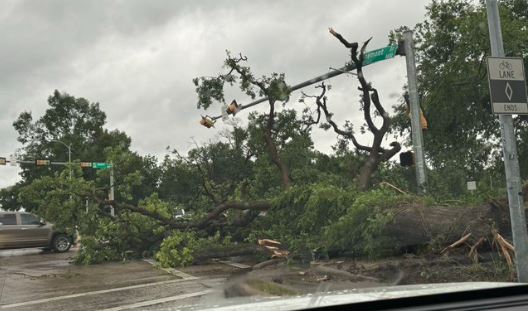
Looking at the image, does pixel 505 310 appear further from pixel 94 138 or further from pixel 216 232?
pixel 94 138

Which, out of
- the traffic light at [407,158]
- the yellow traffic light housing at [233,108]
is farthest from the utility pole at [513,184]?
the yellow traffic light housing at [233,108]

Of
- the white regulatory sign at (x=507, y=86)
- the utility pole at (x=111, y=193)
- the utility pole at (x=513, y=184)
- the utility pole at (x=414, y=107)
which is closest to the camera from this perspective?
the utility pole at (x=513, y=184)

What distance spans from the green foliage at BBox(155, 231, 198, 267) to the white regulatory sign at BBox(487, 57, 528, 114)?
8846 millimetres

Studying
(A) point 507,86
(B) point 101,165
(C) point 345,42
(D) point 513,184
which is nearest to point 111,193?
(C) point 345,42

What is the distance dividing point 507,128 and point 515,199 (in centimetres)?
100

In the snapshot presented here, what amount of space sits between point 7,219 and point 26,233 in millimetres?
826

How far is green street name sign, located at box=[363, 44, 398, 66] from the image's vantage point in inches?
548

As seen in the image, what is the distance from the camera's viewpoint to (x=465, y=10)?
19.8 meters

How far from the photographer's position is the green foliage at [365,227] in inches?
395

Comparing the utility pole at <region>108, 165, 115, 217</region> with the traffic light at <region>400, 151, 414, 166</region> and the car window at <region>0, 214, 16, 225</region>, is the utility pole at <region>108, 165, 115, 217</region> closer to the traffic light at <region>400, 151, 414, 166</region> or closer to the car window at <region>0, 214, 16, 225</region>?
the car window at <region>0, 214, 16, 225</region>

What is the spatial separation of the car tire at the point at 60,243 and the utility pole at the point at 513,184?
1776cm

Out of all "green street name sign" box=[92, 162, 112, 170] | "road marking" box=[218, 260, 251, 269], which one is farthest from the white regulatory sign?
"green street name sign" box=[92, 162, 112, 170]

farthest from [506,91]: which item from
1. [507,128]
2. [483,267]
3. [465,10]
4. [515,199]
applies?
[465,10]

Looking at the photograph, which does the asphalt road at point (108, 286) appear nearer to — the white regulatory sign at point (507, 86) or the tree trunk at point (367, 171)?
the tree trunk at point (367, 171)
